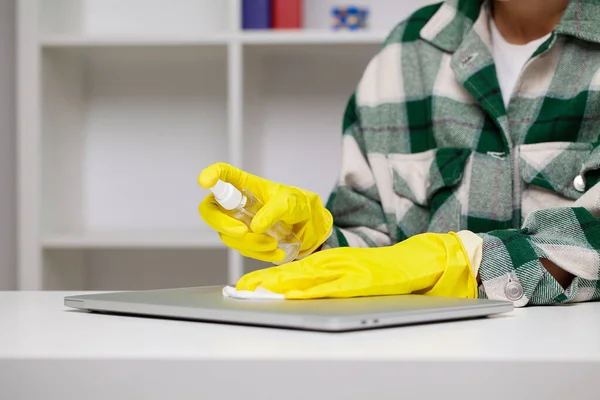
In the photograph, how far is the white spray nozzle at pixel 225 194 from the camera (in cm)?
84

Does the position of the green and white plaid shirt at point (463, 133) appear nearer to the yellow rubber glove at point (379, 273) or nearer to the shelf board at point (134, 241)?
the yellow rubber glove at point (379, 273)

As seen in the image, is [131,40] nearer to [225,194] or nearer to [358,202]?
[358,202]

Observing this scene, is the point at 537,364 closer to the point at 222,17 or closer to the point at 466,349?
the point at 466,349

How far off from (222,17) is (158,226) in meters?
0.70

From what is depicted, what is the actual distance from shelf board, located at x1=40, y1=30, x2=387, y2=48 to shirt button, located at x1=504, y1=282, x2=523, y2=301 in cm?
136

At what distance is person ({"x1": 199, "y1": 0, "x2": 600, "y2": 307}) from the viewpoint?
37.2 inches

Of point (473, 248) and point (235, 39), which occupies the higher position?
point (235, 39)

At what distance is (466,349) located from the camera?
0.55 meters

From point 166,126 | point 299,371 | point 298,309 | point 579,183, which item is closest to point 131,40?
point 166,126

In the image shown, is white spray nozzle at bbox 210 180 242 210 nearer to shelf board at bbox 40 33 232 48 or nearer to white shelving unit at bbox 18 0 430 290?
shelf board at bbox 40 33 232 48

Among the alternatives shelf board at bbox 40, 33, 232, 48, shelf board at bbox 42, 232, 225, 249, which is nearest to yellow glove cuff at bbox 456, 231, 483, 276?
shelf board at bbox 42, 232, 225, 249

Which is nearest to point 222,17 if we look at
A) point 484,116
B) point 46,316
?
point 484,116

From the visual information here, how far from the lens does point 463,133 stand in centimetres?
143

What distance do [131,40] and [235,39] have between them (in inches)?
11.4
